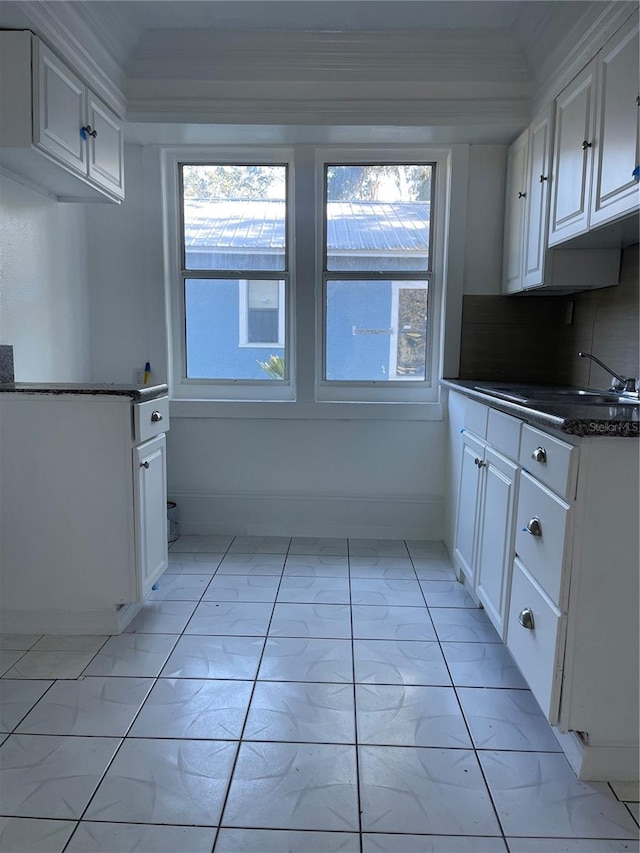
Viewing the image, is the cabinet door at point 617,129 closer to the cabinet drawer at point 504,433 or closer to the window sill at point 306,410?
the cabinet drawer at point 504,433

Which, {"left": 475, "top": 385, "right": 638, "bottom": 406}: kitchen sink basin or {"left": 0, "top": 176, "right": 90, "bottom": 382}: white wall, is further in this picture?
{"left": 0, "top": 176, "right": 90, "bottom": 382}: white wall

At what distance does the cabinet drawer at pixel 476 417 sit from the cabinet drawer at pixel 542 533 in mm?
505

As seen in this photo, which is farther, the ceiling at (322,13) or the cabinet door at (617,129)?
the ceiling at (322,13)

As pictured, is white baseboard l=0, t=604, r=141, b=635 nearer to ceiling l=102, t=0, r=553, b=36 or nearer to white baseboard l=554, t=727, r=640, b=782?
white baseboard l=554, t=727, r=640, b=782

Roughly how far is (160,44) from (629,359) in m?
2.57

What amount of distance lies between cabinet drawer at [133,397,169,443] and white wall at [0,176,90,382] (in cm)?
72

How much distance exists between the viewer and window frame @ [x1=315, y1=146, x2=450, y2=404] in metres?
3.02

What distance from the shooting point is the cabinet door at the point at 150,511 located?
208 centimetres

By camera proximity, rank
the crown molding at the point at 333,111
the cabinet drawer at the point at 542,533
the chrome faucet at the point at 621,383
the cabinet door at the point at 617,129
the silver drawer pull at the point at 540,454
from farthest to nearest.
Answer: the crown molding at the point at 333,111 → the chrome faucet at the point at 621,383 → the cabinet door at the point at 617,129 → the silver drawer pull at the point at 540,454 → the cabinet drawer at the point at 542,533

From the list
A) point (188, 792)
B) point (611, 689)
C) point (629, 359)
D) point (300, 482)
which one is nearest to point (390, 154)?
point (629, 359)

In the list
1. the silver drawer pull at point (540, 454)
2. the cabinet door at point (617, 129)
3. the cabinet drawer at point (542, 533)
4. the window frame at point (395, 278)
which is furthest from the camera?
the window frame at point (395, 278)

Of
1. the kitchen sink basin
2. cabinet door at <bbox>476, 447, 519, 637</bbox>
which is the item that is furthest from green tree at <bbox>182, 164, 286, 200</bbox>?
cabinet door at <bbox>476, 447, 519, 637</bbox>

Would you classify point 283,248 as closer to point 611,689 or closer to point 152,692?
point 152,692

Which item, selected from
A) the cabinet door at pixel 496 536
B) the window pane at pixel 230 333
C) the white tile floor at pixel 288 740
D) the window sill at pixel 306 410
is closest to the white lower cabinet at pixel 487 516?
the cabinet door at pixel 496 536
